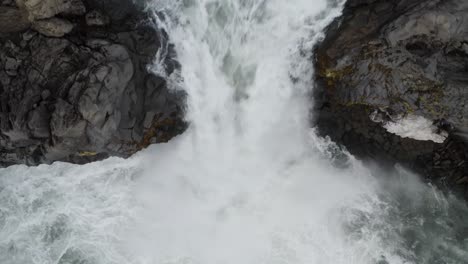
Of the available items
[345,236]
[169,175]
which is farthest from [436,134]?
[169,175]

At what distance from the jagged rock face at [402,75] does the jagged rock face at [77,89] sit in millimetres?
6152

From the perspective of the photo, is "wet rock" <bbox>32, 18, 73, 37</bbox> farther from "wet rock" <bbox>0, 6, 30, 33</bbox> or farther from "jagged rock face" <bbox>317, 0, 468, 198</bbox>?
"jagged rock face" <bbox>317, 0, 468, 198</bbox>

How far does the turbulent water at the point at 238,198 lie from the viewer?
1505 cm

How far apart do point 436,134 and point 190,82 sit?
835 centimetres

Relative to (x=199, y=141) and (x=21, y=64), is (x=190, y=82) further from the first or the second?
(x=21, y=64)

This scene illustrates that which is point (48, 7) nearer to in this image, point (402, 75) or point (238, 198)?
point (238, 198)

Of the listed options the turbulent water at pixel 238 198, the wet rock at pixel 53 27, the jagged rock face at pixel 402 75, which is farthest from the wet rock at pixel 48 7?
the jagged rock face at pixel 402 75

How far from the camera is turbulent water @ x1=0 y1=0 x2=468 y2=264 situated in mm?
15047

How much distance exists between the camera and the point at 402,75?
12.8 meters

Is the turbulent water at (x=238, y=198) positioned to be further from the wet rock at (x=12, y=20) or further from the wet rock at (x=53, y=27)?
the wet rock at (x=12, y=20)

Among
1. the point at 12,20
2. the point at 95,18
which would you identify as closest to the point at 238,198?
the point at 95,18

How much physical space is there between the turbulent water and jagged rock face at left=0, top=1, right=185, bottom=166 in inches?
76.4

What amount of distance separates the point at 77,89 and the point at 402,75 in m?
9.79

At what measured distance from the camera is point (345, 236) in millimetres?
15516
